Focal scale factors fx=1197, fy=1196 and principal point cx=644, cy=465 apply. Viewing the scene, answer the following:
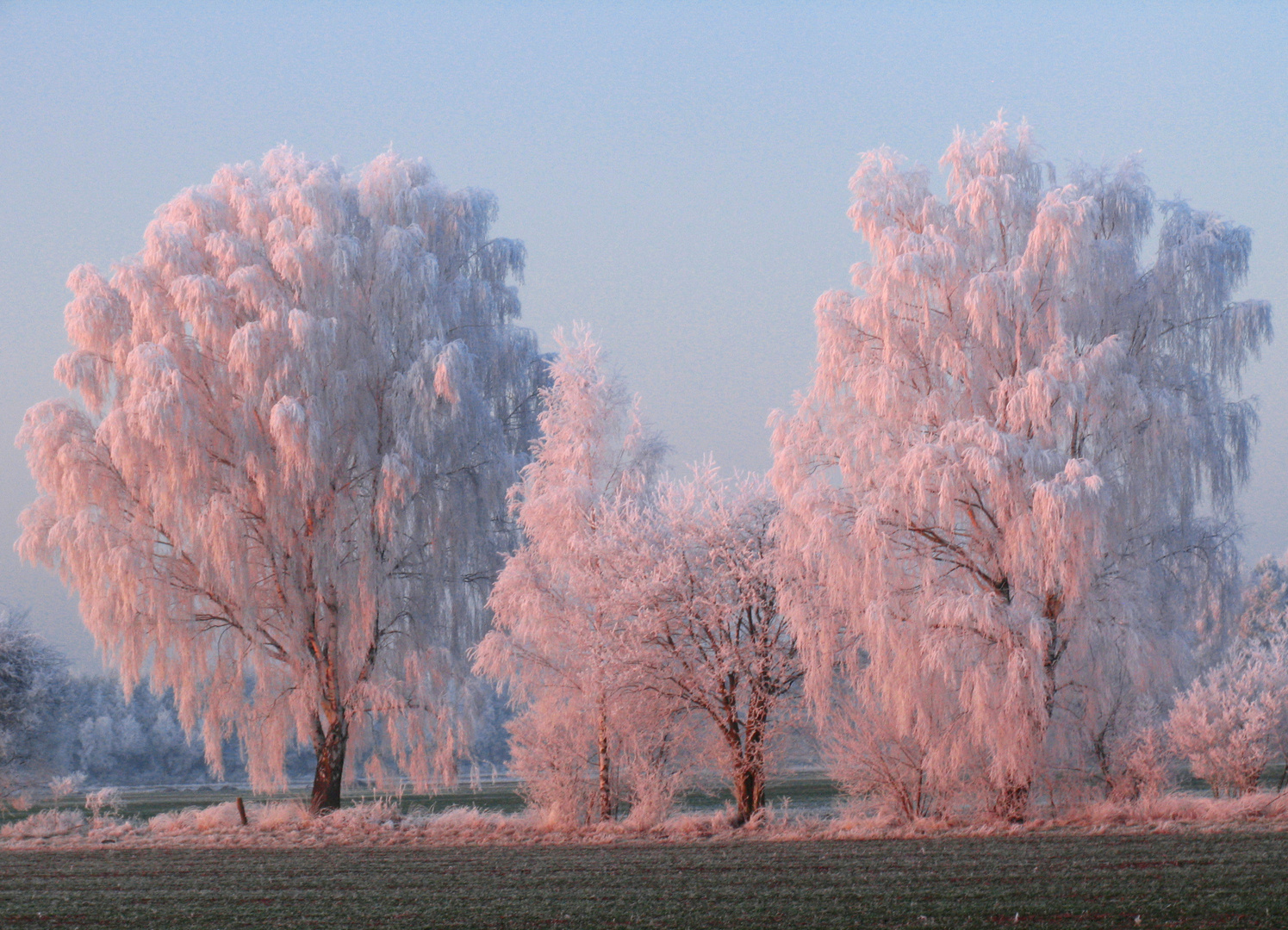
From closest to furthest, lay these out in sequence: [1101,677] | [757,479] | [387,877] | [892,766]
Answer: [387,877]
[1101,677]
[892,766]
[757,479]

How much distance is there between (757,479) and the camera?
22547 millimetres

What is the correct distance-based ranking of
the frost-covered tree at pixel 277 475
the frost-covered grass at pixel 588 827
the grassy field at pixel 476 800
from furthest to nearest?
the grassy field at pixel 476 800 < the frost-covered tree at pixel 277 475 < the frost-covered grass at pixel 588 827

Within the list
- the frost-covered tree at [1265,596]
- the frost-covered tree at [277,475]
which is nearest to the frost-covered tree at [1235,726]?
the frost-covered tree at [277,475]

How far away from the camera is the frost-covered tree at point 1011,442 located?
19109mm

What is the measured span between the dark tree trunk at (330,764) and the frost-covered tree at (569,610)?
13.8 ft

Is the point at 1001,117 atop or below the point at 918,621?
atop

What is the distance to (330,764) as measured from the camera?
24.6 m

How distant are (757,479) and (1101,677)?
6.91 metres

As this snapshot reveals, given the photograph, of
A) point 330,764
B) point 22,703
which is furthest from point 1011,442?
point 22,703

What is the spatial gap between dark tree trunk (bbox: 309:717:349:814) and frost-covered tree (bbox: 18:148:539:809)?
4cm

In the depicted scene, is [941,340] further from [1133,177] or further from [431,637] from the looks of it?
[431,637]

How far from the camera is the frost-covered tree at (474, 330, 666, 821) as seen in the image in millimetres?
21672

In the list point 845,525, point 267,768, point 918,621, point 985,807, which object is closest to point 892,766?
point 985,807

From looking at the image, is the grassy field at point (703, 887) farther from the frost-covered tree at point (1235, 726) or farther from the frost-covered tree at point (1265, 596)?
the frost-covered tree at point (1265, 596)
